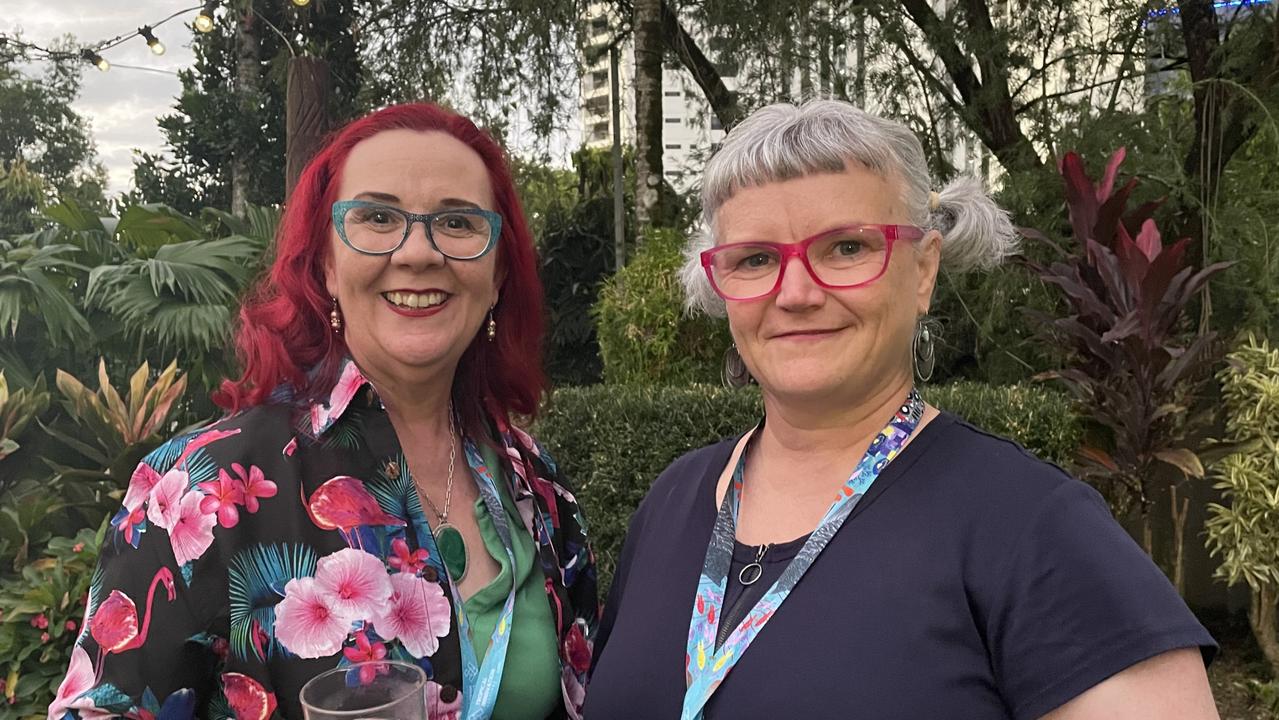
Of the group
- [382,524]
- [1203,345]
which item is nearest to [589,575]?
[382,524]

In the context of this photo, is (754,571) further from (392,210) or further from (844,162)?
(392,210)

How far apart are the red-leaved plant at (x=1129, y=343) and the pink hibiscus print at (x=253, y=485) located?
3.42m

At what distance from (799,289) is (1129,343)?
3097 mm

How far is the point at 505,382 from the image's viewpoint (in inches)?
90.5

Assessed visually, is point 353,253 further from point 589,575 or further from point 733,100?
point 733,100

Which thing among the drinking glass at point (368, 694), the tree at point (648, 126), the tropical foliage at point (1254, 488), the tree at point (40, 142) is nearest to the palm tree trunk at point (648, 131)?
the tree at point (648, 126)

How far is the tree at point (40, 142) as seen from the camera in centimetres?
1316

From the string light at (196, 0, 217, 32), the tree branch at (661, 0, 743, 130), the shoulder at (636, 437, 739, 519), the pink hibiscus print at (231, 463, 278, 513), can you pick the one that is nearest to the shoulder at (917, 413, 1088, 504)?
the shoulder at (636, 437, 739, 519)

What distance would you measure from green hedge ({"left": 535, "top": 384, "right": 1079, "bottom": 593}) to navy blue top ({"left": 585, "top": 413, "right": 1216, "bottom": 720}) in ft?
9.52

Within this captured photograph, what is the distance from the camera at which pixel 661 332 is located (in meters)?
6.01

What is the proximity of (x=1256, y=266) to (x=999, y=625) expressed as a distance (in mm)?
4624

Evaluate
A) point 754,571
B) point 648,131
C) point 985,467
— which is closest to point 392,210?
point 754,571

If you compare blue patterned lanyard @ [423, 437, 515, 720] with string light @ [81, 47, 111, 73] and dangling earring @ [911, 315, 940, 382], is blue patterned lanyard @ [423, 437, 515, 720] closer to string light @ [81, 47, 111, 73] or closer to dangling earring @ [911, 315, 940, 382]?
dangling earring @ [911, 315, 940, 382]

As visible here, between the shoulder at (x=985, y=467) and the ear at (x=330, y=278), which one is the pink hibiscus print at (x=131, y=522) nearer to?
the ear at (x=330, y=278)
